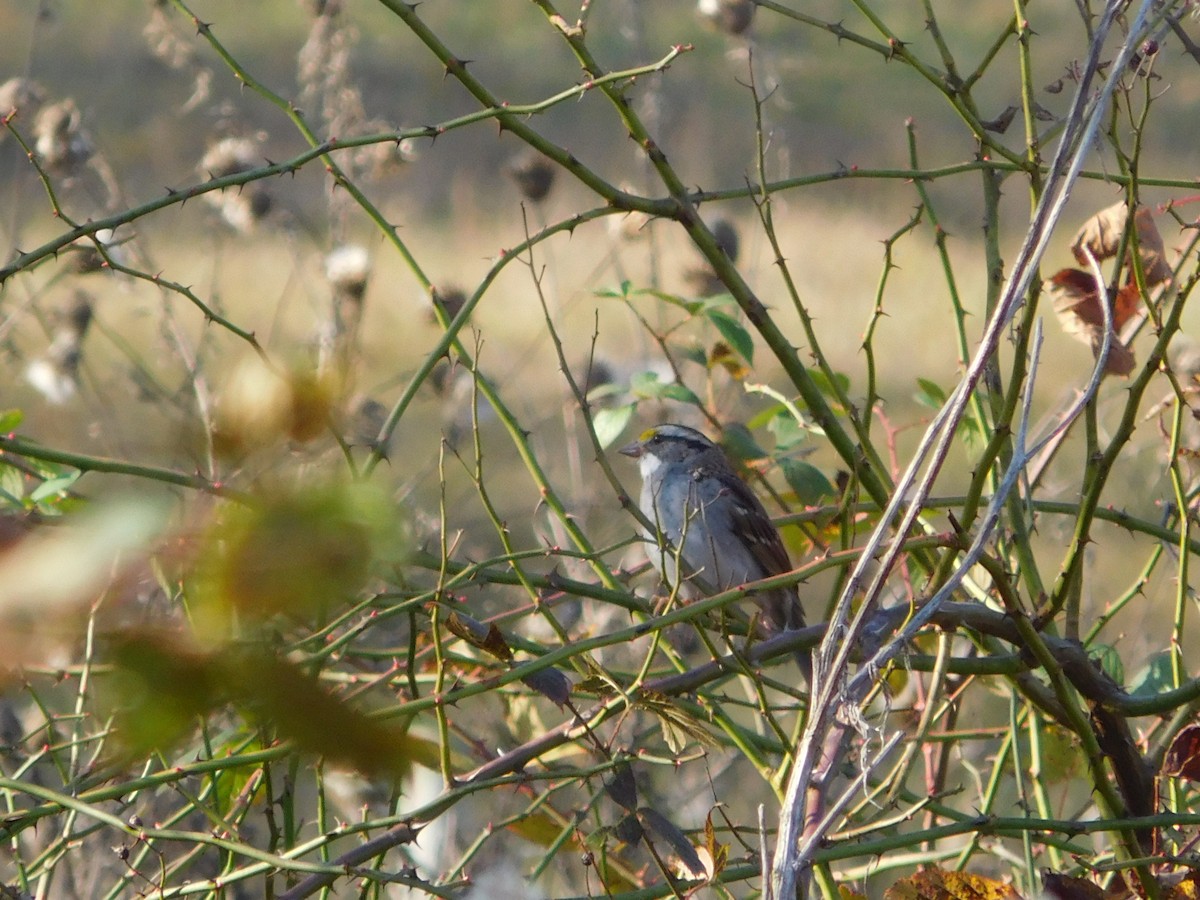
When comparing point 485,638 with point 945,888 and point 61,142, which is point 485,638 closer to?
point 945,888

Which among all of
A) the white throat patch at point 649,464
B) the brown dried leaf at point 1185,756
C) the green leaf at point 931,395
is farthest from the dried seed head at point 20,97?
the brown dried leaf at point 1185,756

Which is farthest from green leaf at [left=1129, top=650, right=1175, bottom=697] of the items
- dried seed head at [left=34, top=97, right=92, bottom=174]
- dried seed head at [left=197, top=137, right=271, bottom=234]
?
dried seed head at [left=34, top=97, right=92, bottom=174]

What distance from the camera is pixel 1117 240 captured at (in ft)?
6.83

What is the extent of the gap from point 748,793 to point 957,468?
2899 millimetres

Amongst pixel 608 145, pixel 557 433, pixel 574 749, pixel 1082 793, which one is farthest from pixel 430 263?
pixel 574 749

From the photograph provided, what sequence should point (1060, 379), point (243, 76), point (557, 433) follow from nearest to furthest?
1. point (243, 76)
2. point (557, 433)
3. point (1060, 379)

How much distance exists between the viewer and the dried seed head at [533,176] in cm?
376

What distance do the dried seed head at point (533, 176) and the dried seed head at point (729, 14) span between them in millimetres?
584

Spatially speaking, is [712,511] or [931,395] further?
[712,511]

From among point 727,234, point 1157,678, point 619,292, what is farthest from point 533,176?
point 1157,678

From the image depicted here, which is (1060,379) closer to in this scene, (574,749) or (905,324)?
(905,324)

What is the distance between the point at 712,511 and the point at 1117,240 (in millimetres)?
2173

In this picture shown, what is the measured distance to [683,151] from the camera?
10711mm

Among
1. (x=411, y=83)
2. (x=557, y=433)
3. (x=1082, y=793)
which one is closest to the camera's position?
(x=1082, y=793)
